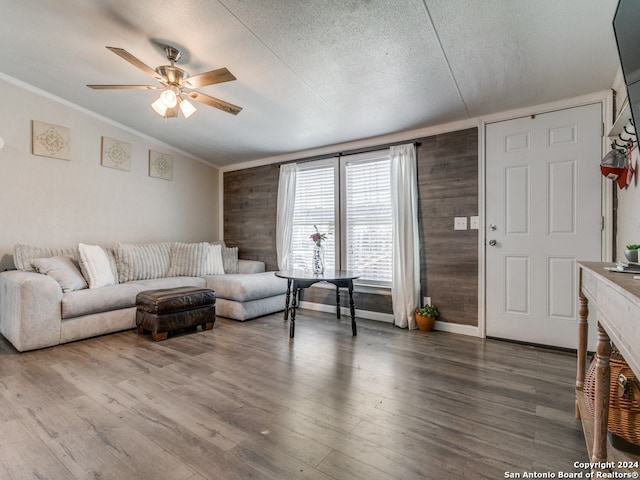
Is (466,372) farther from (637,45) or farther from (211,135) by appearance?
(211,135)

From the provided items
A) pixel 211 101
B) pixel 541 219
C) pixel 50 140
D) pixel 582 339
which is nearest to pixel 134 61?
pixel 211 101

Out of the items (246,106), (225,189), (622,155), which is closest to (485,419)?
(622,155)

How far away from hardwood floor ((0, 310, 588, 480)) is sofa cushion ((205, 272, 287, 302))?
0.90 meters

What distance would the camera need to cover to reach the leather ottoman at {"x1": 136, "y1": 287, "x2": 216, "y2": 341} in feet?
10.2

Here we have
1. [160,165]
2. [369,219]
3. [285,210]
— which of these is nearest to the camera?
[369,219]

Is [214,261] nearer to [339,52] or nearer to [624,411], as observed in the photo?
[339,52]

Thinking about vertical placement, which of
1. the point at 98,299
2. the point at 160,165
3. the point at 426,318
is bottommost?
the point at 426,318

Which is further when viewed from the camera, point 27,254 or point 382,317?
point 382,317

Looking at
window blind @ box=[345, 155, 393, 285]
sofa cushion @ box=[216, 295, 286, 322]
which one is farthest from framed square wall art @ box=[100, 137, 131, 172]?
window blind @ box=[345, 155, 393, 285]

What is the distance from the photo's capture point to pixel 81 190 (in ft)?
13.3

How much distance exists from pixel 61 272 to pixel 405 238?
365 centimetres

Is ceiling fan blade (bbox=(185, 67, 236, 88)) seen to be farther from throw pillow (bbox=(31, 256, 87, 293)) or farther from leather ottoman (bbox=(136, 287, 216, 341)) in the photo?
throw pillow (bbox=(31, 256, 87, 293))

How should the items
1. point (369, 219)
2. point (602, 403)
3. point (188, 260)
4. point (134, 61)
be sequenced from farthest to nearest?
point (188, 260) → point (369, 219) → point (134, 61) → point (602, 403)

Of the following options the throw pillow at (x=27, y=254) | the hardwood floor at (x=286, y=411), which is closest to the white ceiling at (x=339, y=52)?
the throw pillow at (x=27, y=254)
